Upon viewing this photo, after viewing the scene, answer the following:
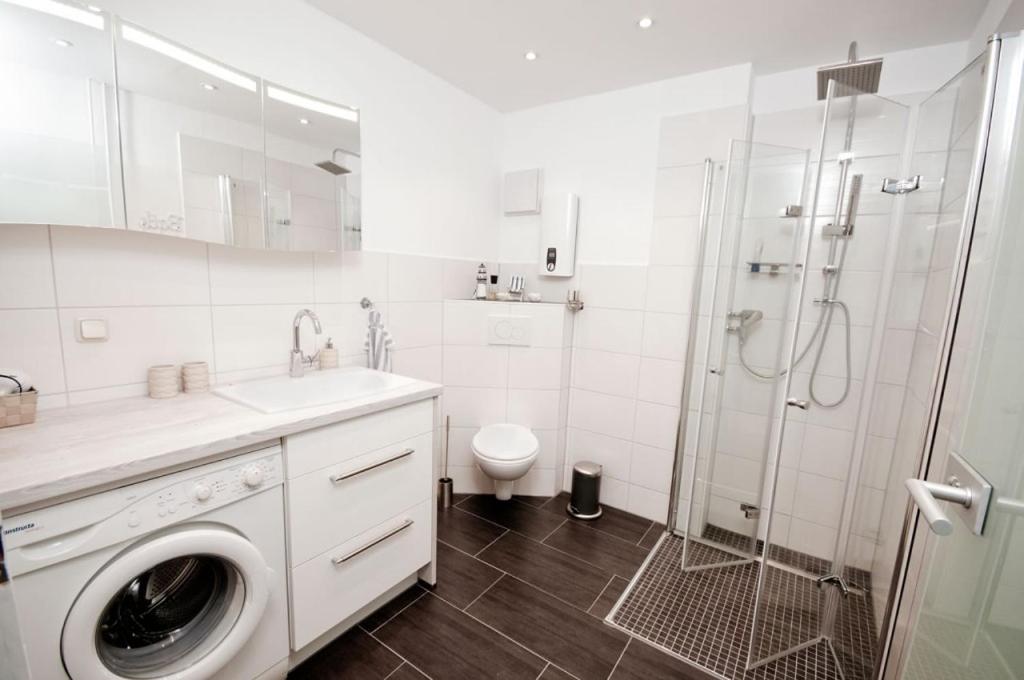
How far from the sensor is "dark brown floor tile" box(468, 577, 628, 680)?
145cm

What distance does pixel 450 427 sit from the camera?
8.39 ft

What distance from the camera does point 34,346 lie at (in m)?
1.20

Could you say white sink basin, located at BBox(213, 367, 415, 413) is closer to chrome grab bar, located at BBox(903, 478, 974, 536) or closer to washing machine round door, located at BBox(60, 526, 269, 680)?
washing machine round door, located at BBox(60, 526, 269, 680)

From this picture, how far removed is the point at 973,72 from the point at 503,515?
2483 mm

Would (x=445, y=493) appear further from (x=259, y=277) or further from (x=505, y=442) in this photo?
(x=259, y=277)

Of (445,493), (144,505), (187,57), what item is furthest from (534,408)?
(187,57)

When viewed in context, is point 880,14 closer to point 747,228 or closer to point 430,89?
point 747,228

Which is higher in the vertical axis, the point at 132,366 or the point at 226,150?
the point at 226,150

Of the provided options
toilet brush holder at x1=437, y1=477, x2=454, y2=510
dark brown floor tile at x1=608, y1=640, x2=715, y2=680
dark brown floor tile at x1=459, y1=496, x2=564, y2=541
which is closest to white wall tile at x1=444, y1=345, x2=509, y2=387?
toilet brush holder at x1=437, y1=477, x2=454, y2=510

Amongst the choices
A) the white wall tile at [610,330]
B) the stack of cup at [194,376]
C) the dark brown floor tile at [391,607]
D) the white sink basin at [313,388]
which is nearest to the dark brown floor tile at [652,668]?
the dark brown floor tile at [391,607]

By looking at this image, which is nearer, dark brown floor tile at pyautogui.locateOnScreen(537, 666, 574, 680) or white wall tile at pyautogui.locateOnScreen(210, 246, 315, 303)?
dark brown floor tile at pyautogui.locateOnScreen(537, 666, 574, 680)

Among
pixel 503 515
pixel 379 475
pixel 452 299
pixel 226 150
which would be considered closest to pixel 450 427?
pixel 503 515

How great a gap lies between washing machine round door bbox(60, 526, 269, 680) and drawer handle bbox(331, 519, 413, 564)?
0.83 ft

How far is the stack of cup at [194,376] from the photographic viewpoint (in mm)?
1470
